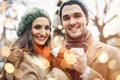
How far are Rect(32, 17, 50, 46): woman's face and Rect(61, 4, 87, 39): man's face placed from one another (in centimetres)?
14

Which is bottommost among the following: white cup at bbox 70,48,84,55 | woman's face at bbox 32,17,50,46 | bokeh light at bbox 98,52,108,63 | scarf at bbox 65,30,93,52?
bokeh light at bbox 98,52,108,63

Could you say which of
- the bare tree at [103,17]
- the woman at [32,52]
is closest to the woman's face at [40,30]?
the woman at [32,52]

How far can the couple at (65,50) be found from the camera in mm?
2904

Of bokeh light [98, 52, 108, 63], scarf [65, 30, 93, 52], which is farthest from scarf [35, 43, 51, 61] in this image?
bokeh light [98, 52, 108, 63]

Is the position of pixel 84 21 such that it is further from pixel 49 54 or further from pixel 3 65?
pixel 3 65

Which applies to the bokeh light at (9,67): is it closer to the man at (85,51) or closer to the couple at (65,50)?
the couple at (65,50)

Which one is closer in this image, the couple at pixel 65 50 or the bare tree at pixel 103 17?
the couple at pixel 65 50

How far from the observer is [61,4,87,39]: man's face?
2.94 m

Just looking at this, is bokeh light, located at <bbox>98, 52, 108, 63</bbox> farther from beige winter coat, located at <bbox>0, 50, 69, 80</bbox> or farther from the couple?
beige winter coat, located at <bbox>0, 50, 69, 80</bbox>

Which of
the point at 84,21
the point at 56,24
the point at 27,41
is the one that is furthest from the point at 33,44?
the point at 84,21

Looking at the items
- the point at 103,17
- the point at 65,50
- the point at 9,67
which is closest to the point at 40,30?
the point at 65,50

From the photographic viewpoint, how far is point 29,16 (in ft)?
9.66

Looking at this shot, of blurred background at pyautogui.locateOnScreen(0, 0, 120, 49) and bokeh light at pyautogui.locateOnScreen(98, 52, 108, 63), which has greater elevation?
blurred background at pyautogui.locateOnScreen(0, 0, 120, 49)

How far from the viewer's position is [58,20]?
9.75 ft
